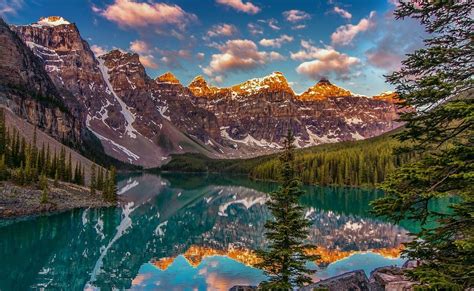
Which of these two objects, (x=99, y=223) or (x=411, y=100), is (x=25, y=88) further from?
(x=411, y=100)

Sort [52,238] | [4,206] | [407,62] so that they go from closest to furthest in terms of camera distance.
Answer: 1. [407,62]
2. [52,238]
3. [4,206]

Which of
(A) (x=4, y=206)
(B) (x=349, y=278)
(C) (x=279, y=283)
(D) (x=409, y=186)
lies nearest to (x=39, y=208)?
(A) (x=4, y=206)

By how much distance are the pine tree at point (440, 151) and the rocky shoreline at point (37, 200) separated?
217 feet

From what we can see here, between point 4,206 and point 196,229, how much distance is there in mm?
31481

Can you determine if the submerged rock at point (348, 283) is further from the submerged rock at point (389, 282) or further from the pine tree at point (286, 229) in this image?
the pine tree at point (286, 229)

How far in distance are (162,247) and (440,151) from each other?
161ft

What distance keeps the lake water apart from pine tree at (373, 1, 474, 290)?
26.1m

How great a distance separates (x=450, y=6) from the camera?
31.9 feet

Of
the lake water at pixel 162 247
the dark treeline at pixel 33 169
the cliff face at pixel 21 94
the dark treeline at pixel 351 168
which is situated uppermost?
the cliff face at pixel 21 94

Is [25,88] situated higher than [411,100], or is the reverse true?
[25,88]

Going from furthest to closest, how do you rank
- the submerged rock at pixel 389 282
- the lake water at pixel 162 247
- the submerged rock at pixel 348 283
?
the lake water at pixel 162 247, the submerged rock at pixel 348 283, the submerged rock at pixel 389 282

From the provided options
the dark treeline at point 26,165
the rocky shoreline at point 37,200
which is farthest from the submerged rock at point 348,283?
the dark treeline at point 26,165

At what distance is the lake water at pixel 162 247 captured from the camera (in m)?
36.5

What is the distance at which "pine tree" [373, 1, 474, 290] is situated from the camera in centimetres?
846
